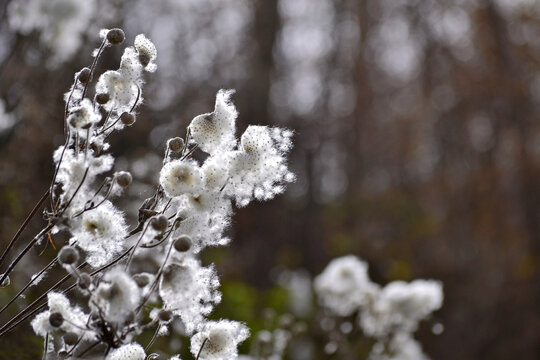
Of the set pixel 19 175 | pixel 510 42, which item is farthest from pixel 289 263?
pixel 19 175

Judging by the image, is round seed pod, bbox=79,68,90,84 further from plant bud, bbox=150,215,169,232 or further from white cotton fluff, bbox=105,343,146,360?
white cotton fluff, bbox=105,343,146,360

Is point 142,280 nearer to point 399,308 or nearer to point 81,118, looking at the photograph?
point 81,118

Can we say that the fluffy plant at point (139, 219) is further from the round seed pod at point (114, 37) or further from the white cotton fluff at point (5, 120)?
the white cotton fluff at point (5, 120)

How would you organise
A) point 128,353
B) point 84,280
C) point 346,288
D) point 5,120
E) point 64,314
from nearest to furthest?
point 84,280
point 64,314
point 128,353
point 5,120
point 346,288

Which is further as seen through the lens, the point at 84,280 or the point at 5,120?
the point at 5,120

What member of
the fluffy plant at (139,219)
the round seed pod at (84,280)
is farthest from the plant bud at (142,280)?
the round seed pod at (84,280)

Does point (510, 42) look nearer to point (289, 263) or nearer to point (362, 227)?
Result: point (362, 227)

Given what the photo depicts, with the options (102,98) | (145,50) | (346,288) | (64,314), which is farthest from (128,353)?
(346,288)

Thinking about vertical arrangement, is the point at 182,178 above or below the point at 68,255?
above
